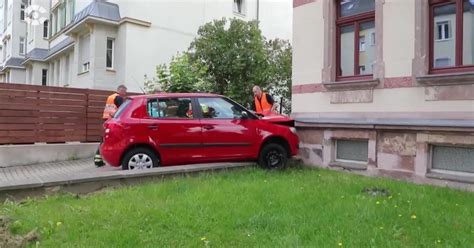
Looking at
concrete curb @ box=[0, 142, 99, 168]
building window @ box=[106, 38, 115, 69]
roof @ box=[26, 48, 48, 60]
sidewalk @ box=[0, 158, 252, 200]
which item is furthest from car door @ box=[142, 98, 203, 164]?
roof @ box=[26, 48, 48, 60]

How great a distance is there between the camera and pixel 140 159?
902 centimetres

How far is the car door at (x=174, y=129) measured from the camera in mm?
9102

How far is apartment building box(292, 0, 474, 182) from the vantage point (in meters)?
8.34

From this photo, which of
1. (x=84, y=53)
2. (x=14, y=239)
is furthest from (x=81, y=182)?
(x=84, y=53)

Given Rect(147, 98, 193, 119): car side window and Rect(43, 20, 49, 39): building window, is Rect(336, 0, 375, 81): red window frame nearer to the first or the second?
Rect(147, 98, 193, 119): car side window

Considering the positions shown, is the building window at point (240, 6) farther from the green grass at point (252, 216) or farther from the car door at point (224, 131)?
the green grass at point (252, 216)

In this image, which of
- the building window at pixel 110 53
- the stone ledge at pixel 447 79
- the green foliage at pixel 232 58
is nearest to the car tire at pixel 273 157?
the stone ledge at pixel 447 79

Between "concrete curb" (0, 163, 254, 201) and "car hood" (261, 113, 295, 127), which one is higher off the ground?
"car hood" (261, 113, 295, 127)

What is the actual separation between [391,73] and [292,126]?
7.75 ft

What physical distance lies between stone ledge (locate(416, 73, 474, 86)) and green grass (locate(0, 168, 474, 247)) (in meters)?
2.03

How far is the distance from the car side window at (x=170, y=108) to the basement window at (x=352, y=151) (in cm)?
348

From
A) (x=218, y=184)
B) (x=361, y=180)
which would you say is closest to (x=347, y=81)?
(x=361, y=180)

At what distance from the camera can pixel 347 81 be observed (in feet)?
33.9

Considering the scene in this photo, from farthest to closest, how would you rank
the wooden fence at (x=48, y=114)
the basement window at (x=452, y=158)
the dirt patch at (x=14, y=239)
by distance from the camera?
the wooden fence at (x=48, y=114), the basement window at (x=452, y=158), the dirt patch at (x=14, y=239)
